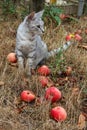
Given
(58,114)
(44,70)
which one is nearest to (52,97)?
(58,114)

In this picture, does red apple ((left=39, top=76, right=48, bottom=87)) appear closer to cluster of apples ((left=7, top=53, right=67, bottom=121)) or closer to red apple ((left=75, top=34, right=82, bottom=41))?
Result: cluster of apples ((left=7, top=53, right=67, bottom=121))

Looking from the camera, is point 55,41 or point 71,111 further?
point 55,41

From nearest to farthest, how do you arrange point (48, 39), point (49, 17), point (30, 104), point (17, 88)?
point (30, 104)
point (17, 88)
point (48, 39)
point (49, 17)

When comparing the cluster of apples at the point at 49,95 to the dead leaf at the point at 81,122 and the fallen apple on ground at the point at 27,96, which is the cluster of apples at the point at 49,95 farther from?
the dead leaf at the point at 81,122

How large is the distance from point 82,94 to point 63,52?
971 millimetres

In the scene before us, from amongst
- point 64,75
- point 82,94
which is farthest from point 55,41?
point 82,94

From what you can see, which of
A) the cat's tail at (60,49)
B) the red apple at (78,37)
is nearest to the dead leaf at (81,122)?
the cat's tail at (60,49)

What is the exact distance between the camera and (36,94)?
138 inches

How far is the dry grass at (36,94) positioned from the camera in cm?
310

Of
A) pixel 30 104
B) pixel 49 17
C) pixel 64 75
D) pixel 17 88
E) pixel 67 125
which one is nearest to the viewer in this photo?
pixel 67 125

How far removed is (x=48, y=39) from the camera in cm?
486

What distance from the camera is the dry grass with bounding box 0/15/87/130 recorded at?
3100mm

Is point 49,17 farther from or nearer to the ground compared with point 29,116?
farther from the ground

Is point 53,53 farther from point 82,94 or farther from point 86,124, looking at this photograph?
point 86,124
